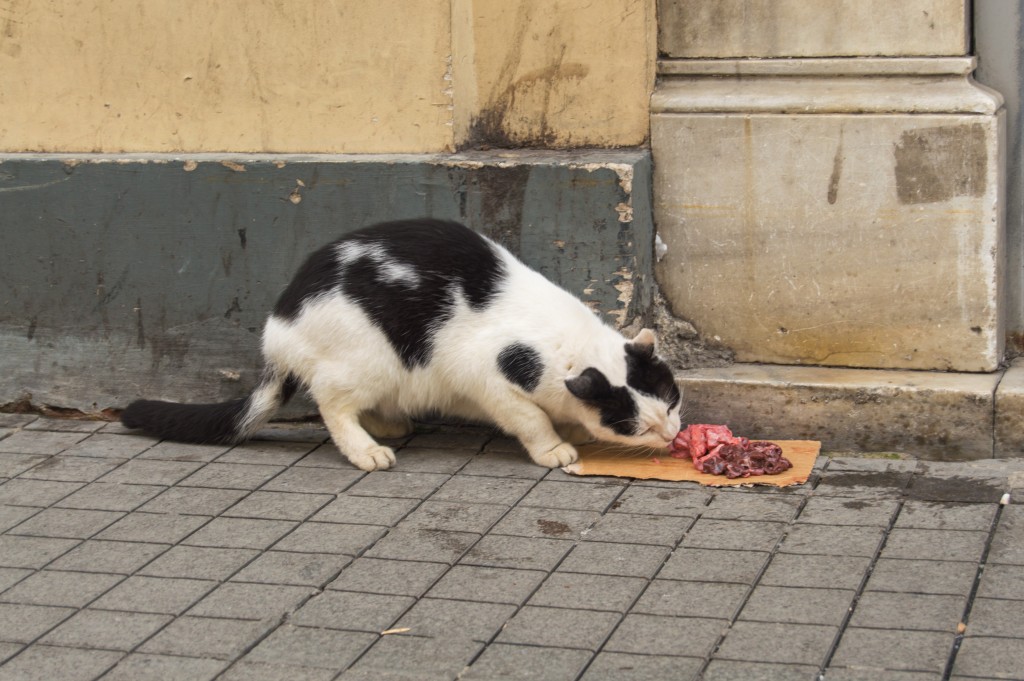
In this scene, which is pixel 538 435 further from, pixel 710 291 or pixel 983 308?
pixel 983 308

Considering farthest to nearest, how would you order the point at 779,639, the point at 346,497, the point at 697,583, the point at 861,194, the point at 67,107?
the point at 67,107 → the point at 861,194 → the point at 346,497 → the point at 697,583 → the point at 779,639

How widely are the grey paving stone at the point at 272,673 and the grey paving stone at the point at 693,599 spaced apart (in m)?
0.88

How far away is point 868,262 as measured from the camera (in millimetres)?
5156

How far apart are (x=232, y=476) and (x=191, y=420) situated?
1.44 ft

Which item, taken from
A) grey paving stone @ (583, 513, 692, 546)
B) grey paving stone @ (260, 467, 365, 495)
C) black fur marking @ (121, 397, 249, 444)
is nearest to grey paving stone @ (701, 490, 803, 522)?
grey paving stone @ (583, 513, 692, 546)

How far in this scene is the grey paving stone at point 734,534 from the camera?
4219mm

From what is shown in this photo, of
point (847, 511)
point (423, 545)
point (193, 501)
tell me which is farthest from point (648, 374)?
point (193, 501)

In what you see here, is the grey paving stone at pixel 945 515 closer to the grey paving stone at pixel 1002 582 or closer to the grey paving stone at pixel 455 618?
the grey paving stone at pixel 1002 582

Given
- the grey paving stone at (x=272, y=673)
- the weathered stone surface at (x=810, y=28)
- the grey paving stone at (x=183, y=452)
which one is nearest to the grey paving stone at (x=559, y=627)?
the grey paving stone at (x=272, y=673)

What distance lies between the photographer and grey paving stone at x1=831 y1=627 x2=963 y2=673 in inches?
133

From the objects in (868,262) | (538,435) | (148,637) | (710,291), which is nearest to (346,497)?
(538,435)

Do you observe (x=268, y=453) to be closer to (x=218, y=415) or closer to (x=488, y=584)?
(x=218, y=415)

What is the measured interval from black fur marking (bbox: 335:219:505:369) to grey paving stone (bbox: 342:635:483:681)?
5.26 feet

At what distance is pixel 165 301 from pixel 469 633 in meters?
2.59
